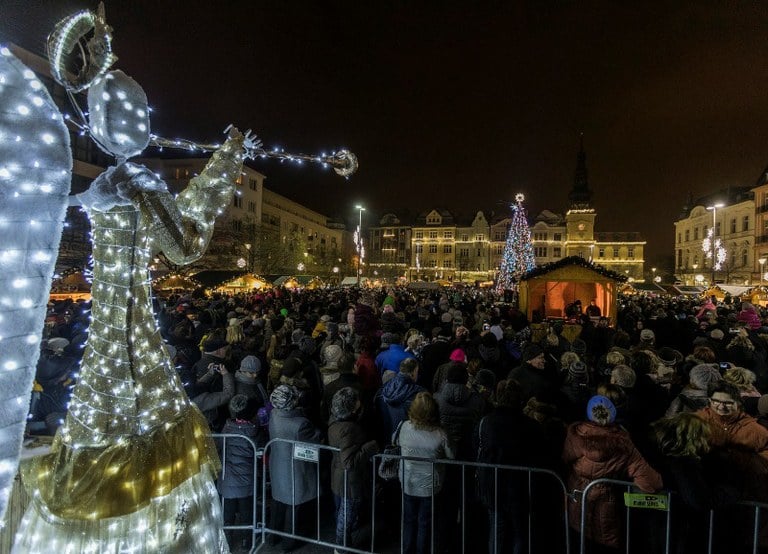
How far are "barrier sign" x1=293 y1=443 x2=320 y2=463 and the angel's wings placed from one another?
3266 millimetres

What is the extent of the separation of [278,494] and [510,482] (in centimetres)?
226

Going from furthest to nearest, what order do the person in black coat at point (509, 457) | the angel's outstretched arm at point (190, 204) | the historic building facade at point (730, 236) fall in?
1. the historic building facade at point (730, 236)
2. the person in black coat at point (509, 457)
3. the angel's outstretched arm at point (190, 204)

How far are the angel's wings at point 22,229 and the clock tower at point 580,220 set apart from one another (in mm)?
79345

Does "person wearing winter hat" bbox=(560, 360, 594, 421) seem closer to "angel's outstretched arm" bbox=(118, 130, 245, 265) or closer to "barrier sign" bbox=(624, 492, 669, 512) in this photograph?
"barrier sign" bbox=(624, 492, 669, 512)

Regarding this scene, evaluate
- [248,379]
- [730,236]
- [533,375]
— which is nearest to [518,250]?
[533,375]

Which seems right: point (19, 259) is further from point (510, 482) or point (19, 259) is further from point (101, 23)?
point (510, 482)

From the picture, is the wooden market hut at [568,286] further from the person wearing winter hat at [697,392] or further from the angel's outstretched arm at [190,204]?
the angel's outstretched arm at [190,204]

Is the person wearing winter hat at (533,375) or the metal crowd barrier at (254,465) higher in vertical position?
the person wearing winter hat at (533,375)

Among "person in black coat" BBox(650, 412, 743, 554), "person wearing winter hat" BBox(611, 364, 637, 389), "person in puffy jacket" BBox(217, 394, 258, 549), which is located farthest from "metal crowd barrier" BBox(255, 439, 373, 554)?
"person wearing winter hat" BBox(611, 364, 637, 389)

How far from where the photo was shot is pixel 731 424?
12.6ft

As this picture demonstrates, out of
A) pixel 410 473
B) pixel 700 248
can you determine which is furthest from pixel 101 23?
pixel 700 248

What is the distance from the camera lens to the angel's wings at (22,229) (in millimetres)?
1273

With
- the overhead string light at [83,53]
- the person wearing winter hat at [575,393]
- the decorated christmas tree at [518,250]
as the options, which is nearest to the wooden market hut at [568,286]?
the decorated christmas tree at [518,250]

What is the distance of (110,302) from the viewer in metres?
2.16
